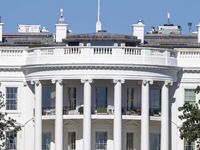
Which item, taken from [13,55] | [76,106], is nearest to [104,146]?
[76,106]

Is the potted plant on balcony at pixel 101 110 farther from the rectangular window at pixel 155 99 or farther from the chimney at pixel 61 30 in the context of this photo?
the chimney at pixel 61 30

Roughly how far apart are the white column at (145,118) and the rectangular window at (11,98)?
451 inches

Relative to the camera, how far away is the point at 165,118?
4245 inches

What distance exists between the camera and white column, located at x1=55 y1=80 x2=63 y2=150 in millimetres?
106562

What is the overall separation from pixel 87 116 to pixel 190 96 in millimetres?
9813

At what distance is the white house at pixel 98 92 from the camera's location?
349 feet

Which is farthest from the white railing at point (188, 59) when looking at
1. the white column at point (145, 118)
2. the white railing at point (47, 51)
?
the white railing at point (47, 51)

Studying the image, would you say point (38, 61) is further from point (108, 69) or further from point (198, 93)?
point (198, 93)

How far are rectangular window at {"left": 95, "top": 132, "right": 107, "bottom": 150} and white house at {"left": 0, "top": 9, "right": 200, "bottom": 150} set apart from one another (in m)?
0.03

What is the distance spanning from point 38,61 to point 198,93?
45.1 feet

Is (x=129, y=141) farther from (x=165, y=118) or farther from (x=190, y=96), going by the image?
(x=190, y=96)

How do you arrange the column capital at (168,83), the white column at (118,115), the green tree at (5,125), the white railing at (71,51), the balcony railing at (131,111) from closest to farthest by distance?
the green tree at (5,125)
the white column at (118,115)
the white railing at (71,51)
the column capital at (168,83)
the balcony railing at (131,111)

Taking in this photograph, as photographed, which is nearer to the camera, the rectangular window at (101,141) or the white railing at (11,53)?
the rectangular window at (101,141)

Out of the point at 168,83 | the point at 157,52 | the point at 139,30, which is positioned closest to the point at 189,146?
the point at 168,83
